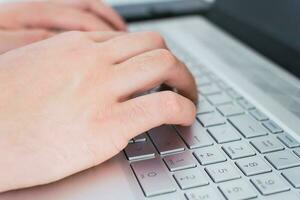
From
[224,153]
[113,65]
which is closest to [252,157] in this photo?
[224,153]

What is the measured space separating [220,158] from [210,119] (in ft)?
0.28

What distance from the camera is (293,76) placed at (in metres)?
0.65

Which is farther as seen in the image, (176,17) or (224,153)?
(176,17)

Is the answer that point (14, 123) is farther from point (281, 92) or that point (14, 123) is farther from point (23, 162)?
point (281, 92)

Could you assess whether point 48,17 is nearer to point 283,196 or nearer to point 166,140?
point 166,140

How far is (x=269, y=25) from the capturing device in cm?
72

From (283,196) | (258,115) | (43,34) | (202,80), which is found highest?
(43,34)

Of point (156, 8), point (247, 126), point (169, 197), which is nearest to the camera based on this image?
point (169, 197)

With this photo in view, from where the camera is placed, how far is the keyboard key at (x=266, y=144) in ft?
1.54

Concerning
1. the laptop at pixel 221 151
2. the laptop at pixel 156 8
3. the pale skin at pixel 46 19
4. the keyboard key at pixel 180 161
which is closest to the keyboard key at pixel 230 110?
the laptop at pixel 221 151

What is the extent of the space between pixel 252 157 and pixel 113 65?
0.18m

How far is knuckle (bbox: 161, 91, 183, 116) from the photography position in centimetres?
46

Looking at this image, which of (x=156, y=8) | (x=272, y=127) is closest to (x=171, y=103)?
(x=272, y=127)

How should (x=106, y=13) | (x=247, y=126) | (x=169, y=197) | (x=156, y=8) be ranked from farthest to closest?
(x=156, y=8), (x=106, y=13), (x=247, y=126), (x=169, y=197)
